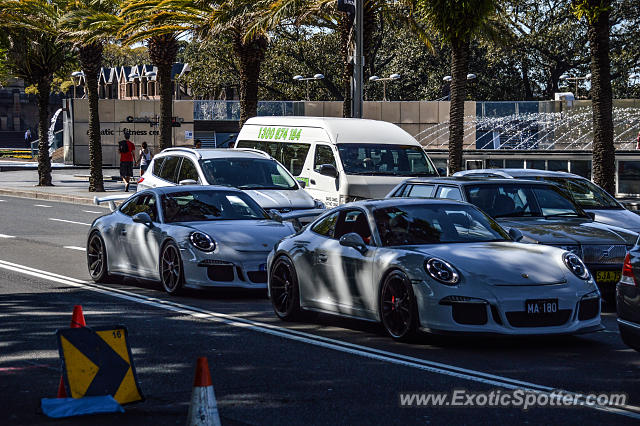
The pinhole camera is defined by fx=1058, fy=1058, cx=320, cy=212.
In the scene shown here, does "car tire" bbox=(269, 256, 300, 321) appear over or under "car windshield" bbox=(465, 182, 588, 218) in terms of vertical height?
under

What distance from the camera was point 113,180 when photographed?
1769 inches

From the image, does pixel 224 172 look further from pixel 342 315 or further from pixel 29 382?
pixel 29 382

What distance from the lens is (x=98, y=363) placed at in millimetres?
6598

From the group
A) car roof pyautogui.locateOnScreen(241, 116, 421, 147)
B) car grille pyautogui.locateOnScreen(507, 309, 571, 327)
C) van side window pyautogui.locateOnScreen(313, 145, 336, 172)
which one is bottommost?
car grille pyautogui.locateOnScreen(507, 309, 571, 327)

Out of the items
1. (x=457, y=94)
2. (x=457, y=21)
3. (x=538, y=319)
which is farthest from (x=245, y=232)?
(x=457, y=94)

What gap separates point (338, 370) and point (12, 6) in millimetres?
33138

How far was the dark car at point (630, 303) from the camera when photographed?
7512 mm

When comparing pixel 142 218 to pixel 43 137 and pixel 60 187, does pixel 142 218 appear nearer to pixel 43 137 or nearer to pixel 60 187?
pixel 43 137

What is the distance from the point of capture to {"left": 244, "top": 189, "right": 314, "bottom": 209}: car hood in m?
17.5

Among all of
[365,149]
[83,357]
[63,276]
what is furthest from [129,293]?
[365,149]

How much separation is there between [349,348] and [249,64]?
22.5m

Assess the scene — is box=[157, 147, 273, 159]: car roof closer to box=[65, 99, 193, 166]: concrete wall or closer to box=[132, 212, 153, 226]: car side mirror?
box=[132, 212, 153, 226]: car side mirror

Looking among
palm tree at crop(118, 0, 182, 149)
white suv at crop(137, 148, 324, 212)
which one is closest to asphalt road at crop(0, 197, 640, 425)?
white suv at crop(137, 148, 324, 212)

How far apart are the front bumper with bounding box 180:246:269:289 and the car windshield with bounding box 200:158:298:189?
5.76 metres
